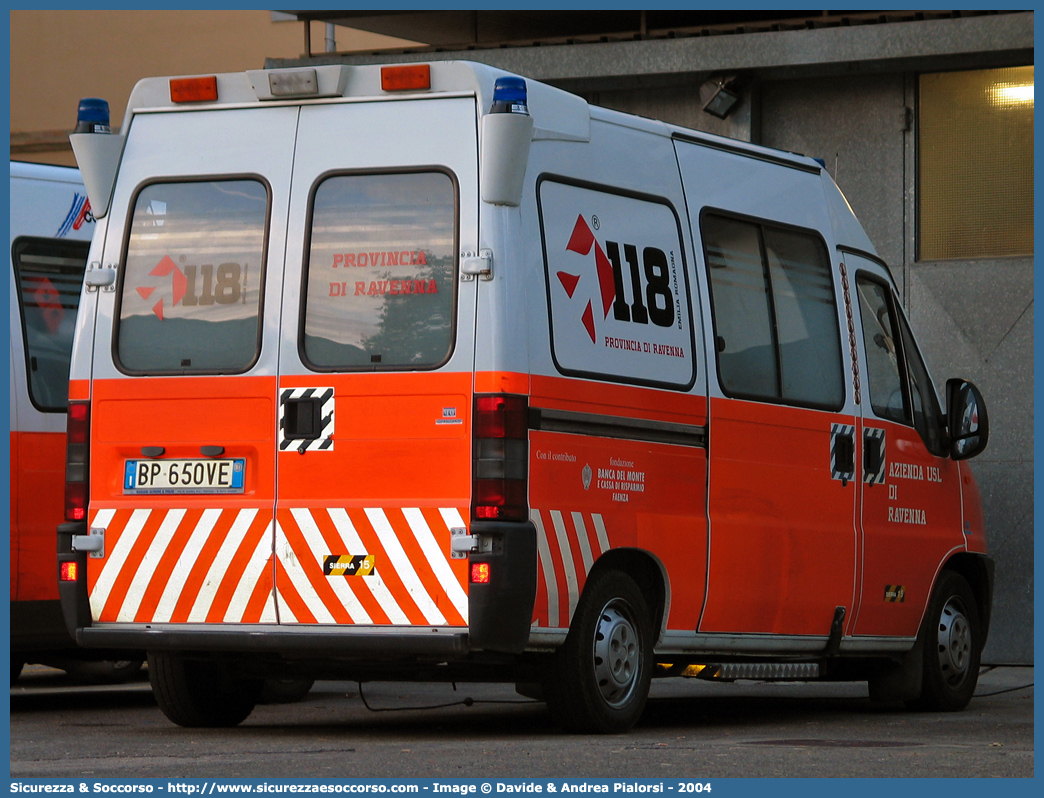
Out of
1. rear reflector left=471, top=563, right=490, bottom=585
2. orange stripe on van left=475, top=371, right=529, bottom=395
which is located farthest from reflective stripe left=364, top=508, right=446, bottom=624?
orange stripe on van left=475, top=371, right=529, bottom=395

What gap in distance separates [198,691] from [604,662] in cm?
208

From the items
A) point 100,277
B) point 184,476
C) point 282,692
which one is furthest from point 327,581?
point 282,692

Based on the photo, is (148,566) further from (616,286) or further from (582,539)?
(616,286)

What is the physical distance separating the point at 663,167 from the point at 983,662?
6.76m

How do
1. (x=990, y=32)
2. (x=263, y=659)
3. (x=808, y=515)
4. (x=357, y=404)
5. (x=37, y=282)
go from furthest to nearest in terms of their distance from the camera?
(x=990, y=32), (x=37, y=282), (x=808, y=515), (x=263, y=659), (x=357, y=404)

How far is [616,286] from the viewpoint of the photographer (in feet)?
28.7

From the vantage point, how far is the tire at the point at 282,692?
11.4m

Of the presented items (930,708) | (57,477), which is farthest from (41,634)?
(930,708)

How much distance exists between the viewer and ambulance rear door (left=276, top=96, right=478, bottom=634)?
8062 millimetres

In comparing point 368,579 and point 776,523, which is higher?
point 776,523

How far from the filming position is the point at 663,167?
30.2ft

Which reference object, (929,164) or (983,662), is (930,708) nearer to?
(983,662)

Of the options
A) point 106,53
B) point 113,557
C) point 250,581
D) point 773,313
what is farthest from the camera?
point 106,53

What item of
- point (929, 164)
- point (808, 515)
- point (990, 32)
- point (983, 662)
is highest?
point (990, 32)
